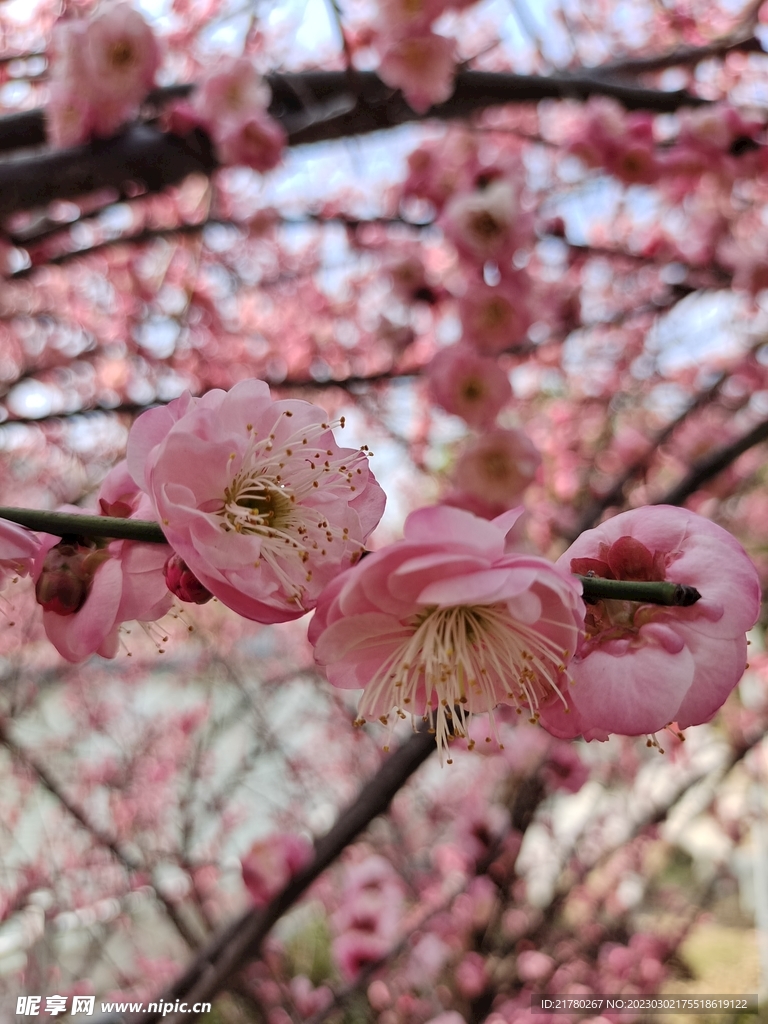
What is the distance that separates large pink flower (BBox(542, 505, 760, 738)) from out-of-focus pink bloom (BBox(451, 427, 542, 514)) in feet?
4.44

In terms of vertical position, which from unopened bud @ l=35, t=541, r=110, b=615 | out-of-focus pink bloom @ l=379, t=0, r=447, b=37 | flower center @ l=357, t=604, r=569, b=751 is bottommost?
flower center @ l=357, t=604, r=569, b=751

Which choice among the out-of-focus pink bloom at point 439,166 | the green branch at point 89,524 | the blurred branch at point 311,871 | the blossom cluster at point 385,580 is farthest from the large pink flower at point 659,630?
the out-of-focus pink bloom at point 439,166

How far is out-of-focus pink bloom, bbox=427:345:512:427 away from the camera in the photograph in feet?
5.82

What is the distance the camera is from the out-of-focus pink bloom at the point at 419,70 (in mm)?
1398

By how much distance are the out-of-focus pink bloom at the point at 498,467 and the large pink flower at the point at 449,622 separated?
52.4 inches

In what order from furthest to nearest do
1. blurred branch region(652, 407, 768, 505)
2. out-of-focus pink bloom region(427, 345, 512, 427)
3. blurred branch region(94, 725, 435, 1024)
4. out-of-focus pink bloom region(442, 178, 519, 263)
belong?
1. out-of-focus pink bloom region(427, 345, 512, 427)
2. out-of-focus pink bloom region(442, 178, 519, 263)
3. blurred branch region(652, 407, 768, 505)
4. blurred branch region(94, 725, 435, 1024)

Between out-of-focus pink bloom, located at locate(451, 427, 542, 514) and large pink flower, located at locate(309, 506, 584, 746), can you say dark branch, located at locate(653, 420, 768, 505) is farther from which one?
large pink flower, located at locate(309, 506, 584, 746)

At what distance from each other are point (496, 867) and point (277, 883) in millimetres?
1230

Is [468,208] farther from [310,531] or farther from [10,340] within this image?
[10,340]

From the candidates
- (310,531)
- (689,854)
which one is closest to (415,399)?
(310,531)

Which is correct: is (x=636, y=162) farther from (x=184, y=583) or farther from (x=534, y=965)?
(x=534, y=965)

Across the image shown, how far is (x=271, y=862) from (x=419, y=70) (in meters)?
1.70

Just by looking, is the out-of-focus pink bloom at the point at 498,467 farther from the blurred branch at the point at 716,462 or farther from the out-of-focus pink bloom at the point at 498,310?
the blurred branch at the point at 716,462

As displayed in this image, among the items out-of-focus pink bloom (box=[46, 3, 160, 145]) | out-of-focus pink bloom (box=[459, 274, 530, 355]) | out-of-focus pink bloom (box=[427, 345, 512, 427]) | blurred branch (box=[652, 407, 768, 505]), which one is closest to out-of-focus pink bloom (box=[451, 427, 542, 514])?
out-of-focus pink bloom (box=[427, 345, 512, 427])
